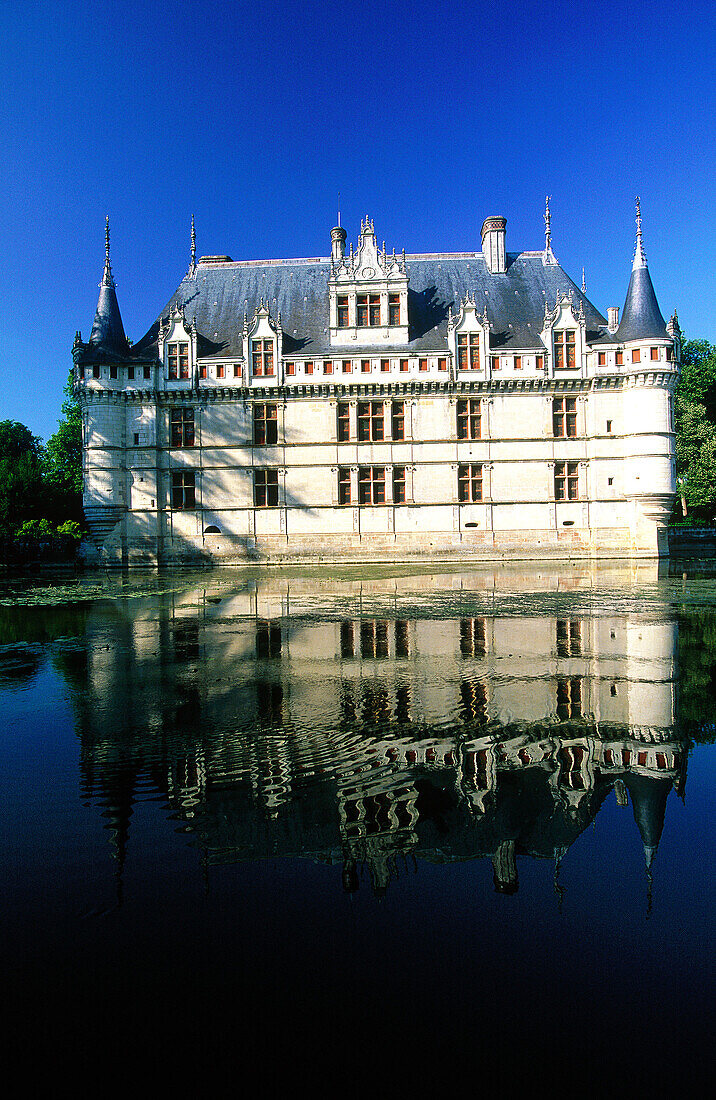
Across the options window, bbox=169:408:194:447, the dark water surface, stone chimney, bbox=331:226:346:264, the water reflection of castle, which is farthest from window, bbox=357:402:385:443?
the dark water surface

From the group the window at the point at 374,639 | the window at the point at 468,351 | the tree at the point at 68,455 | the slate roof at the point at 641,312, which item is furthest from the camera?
the tree at the point at 68,455

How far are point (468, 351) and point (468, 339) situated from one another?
60 centimetres

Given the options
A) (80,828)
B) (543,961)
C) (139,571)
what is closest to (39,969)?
(80,828)

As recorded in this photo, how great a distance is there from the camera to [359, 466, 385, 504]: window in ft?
107

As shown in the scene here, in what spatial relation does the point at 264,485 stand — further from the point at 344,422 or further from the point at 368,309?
the point at 368,309

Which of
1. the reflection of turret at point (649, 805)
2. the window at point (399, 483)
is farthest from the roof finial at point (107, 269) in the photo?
the reflection of turret at point (649, 805)

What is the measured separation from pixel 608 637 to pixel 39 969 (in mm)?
8713

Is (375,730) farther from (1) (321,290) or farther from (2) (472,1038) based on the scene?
(1) (321,290)

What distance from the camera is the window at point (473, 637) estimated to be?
28.7ft

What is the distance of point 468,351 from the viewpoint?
3231 cm

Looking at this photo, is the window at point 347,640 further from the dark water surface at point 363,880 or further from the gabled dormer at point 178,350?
the gabled dormer at point 178,350

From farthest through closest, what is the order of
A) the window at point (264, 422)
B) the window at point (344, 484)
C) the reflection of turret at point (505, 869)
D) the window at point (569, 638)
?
the window at point (264, 422) → the window at point (344, 484) → the window at point (569, 638) → the reflection of turret at point (505, 869)

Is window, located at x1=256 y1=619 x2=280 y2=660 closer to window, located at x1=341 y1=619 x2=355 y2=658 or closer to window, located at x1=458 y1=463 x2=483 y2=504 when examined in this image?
window, located at x1=341 y1=619 x2=355 y2=658

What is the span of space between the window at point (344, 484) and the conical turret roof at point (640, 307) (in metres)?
14.7
